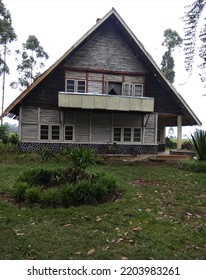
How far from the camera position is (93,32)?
60.4 ft

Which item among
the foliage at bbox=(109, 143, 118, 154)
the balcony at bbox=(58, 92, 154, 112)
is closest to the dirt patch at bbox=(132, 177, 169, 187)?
the balcony at bbox=(58, 92, 154, 112)

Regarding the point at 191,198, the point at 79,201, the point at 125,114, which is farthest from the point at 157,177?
the point at 125,114

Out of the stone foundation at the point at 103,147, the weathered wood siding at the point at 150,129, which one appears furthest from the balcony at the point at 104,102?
the stone foundation at the point at 103,147

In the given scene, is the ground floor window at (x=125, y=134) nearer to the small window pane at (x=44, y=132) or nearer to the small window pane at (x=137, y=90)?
the small window pane at (x=137, y=90)

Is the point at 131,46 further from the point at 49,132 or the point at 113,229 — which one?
the point at 113,229

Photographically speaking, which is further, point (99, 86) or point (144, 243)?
point (99, 86)

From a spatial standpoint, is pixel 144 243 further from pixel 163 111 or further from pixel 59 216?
pixel 163 111

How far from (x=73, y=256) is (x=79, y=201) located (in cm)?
291

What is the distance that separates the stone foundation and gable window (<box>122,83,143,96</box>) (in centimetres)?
380

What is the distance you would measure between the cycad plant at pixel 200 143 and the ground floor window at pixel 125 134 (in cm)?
692

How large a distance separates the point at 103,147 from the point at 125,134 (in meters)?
2.01

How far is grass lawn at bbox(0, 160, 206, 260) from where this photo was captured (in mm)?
4164

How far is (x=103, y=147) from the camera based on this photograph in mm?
19500

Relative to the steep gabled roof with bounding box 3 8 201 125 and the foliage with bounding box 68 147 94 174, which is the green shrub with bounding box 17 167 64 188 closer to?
the foliage with bounding box 68 147 94 174
